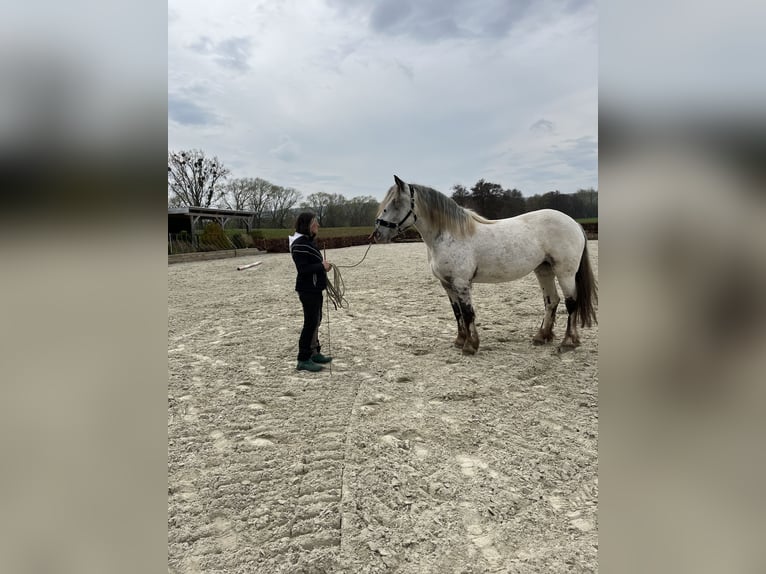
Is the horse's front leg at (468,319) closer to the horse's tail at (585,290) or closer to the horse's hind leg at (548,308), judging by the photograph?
the horse's hind leg at (548,308)

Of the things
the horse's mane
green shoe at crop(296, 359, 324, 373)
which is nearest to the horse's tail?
the horse's mane

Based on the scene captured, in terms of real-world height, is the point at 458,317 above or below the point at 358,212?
below

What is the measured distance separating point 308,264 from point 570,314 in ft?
8.82

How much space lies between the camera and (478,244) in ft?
12.3

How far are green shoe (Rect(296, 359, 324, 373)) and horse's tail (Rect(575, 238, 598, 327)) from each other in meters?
2.73

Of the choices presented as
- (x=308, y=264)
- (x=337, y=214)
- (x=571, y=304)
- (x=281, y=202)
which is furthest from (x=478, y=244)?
(x=281, y=202)

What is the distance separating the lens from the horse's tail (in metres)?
3.94

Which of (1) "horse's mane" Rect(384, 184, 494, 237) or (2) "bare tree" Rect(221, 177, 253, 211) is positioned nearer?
(1) "horse's mane" Rect(384, 184, 494, 237)

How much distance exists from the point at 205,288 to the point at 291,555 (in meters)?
7.72

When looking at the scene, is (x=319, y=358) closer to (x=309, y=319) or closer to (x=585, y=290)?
(x=309, y=319)

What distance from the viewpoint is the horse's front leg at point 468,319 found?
3.74m

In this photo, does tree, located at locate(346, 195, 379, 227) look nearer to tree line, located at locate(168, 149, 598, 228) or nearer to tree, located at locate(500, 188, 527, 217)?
tree line, located at locate(168, 149, 598, 228)
